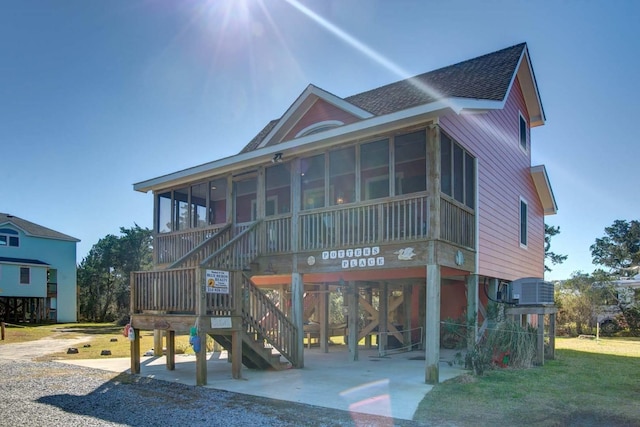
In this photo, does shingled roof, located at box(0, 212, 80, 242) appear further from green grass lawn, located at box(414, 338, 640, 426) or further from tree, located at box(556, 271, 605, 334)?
green grass lawn, located at box(414, 338, 640, 426)

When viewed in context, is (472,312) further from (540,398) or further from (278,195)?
(278,195)

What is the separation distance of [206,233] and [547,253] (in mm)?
24041

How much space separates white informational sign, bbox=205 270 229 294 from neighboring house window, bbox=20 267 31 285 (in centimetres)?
3418

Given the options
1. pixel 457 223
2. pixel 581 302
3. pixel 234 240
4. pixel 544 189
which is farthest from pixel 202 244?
pixel 581 302

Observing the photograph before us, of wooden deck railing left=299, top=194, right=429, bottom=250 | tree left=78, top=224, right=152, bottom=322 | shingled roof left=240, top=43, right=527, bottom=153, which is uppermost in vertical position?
shingled roof left=240, top=43, right=527, bottom=153

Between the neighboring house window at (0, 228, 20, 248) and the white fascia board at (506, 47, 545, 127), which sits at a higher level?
the white fascia board at (506, 47, 545, 127)

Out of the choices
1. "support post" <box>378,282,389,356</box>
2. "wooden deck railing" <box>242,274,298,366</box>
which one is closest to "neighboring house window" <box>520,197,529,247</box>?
"support post" <box>378,282,389,356</box>

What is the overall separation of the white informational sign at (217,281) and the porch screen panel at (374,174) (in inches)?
200

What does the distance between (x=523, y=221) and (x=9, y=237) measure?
37.0 metres

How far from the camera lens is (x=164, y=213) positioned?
1505 cm

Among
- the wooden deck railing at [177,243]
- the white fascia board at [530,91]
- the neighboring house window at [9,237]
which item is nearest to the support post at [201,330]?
the wooden deck railing at [177,243]

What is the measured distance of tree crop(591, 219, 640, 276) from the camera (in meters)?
44.8

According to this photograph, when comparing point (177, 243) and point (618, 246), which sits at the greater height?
point (177, 243)

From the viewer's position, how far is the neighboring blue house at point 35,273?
122ft
